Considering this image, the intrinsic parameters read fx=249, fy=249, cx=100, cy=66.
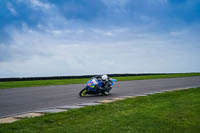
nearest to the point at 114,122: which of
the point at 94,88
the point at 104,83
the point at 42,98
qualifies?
the point at 42,98

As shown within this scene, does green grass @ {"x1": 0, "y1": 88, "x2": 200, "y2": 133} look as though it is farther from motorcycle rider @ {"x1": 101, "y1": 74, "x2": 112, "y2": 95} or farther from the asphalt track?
motorcycle rider @ {"x1": 101, "y1": 74, "x2": 112, "y2": 95}

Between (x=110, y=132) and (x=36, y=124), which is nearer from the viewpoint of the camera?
(x=110, y=132)

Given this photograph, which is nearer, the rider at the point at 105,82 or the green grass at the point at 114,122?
the green grass at the point at 114,122

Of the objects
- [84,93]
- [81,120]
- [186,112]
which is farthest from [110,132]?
[84,93]

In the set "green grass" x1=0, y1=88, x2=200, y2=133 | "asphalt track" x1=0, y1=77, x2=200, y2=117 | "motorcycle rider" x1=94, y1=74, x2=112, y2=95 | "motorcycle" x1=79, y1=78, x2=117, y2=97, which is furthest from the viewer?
"motorcycle rider" x1=94, y1=74, x2=112, y2=95

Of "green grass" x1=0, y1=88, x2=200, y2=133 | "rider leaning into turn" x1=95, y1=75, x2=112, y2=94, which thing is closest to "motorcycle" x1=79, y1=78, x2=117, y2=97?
"rider leaning into turn" x1=95, y1=75, x2=112, y2=94

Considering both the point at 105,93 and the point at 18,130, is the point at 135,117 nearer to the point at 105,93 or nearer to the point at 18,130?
the point at 18,130

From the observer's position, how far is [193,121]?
23.5 ft

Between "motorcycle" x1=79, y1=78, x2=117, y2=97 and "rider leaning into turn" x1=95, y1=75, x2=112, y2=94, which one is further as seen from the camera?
"rider leaning into turn" x1=95, y1=75, x2=112, y2=94

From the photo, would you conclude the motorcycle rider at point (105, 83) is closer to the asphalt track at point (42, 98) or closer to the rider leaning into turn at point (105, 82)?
the rider leaning into turn at point (105, 82)

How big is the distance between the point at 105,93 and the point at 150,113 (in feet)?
22.5

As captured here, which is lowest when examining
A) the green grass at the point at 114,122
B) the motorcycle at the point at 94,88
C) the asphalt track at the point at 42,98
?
the green grass at the point at 114,122

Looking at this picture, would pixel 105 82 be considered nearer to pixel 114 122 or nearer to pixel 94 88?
pixel 94 88

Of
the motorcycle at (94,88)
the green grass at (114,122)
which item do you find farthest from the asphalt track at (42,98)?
the green grass at (114,122)
